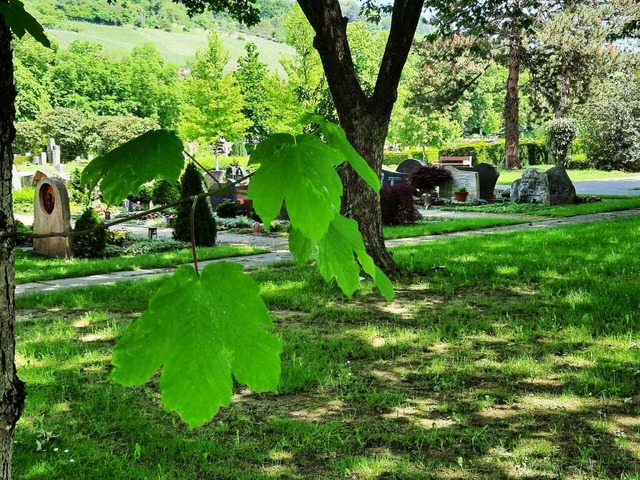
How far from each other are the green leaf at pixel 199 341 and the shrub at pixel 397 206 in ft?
52.2

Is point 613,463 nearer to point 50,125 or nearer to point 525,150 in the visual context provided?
point 525,150

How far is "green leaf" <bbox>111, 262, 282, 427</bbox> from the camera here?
2.55 feet

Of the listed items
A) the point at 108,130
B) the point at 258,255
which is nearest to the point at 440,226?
the point at 258,255

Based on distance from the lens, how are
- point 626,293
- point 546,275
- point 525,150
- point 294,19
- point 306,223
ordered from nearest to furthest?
1. point 306,223
2. point 626,293
3. point 546,275
4. point 294,19
5. point 525,150

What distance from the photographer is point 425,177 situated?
2248 centimetres

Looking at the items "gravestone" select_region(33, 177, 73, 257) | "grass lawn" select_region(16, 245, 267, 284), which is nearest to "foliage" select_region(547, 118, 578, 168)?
"grass lawn" select_region(16, 245, 267, 284)

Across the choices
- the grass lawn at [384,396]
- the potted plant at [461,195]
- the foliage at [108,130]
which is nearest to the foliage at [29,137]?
the foliage at [108,130]

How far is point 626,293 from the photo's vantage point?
6887 mm

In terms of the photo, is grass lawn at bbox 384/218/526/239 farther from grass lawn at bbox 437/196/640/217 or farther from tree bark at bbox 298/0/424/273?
tree bark at bbox 298/0/424/273

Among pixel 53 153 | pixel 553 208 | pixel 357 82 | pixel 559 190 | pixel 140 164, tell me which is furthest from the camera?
pixel 53 153

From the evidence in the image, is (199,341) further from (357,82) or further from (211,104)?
(211,104)

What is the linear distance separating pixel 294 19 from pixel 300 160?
136 ft

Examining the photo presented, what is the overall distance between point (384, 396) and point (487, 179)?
2049cm

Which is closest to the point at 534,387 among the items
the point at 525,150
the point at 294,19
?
the point at 294,19
